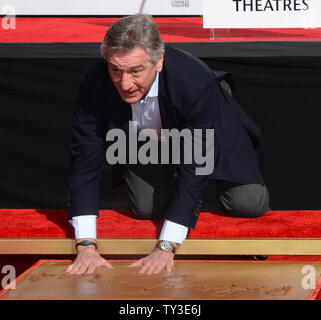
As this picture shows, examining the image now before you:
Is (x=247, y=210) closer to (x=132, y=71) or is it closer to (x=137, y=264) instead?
(x=137, y=264)

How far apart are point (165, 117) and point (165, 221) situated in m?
0.29

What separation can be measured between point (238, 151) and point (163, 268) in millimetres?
442

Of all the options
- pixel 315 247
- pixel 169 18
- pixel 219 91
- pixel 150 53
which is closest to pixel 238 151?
pixel 219 91

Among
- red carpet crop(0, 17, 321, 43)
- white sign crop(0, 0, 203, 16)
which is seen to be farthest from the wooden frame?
white sign crop(0, 0, 203, 16)

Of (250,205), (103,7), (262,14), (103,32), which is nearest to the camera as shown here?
(250,205)

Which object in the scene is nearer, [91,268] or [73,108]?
[91,268]

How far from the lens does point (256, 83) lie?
235 cm

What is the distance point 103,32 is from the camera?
2660 millimetres

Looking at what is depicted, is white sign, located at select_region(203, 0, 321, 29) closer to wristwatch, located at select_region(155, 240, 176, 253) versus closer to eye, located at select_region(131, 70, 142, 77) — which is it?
eye, located at select_region(131, 70, 142, 77)

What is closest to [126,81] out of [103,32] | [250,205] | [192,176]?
[192,176]

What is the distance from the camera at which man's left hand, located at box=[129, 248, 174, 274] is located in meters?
1.76

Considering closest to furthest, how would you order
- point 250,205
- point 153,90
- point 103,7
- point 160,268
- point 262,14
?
1. point 160,268
2. point 153,90
3. point 250,205
4. point 262,14
5. point 103,7

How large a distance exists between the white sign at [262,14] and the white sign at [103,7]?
965 millimetres

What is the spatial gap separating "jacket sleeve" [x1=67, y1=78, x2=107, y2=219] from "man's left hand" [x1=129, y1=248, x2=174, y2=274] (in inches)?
7.9
